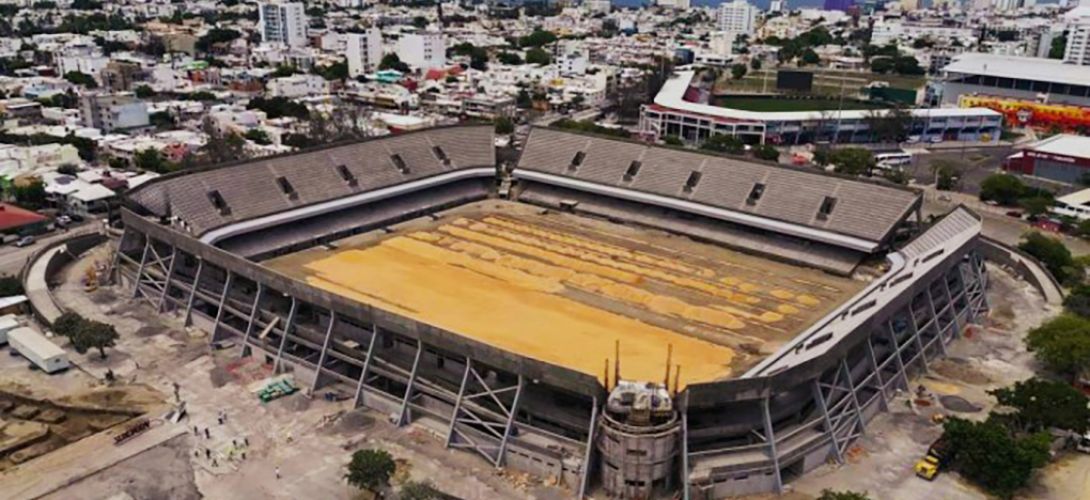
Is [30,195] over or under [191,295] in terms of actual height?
under

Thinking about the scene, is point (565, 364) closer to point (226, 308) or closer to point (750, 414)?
point (750, 414)

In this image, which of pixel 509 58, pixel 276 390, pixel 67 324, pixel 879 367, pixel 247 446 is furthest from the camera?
pixel 509 58

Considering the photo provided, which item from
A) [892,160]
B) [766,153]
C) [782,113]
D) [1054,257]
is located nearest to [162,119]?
[766,153]

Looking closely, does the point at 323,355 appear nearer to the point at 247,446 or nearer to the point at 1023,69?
the point at 247,446

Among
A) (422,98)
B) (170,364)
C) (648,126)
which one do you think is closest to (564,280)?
(170,364)

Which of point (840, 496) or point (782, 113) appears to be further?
point (782, 113)

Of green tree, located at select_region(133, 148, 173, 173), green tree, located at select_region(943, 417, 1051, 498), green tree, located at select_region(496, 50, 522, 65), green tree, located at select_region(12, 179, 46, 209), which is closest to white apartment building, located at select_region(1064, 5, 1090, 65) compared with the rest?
green tree, located at select_region(496, 50, 522, 65)

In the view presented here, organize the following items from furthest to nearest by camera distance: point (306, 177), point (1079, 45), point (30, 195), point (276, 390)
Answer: point (1079, 45) < point (30, 195) < point (306, 177) < point (276, 390)
